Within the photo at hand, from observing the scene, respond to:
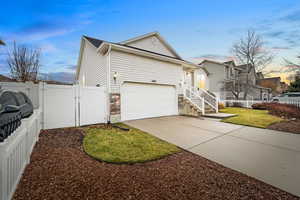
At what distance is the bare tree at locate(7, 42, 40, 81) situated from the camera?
33.5ft

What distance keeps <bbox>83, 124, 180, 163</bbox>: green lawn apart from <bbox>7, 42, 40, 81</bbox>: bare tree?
9.86m

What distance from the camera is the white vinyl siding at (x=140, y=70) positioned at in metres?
7.72

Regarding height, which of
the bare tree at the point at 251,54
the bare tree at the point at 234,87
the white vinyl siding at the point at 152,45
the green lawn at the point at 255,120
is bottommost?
the green lawn at the point at 255,120

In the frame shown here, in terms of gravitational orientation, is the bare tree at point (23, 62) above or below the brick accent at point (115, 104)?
above

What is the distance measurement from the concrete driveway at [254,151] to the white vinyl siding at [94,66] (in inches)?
205

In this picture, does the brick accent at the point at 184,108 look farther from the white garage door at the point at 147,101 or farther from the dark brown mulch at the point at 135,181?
the dark brown mulch at the point at 135,181

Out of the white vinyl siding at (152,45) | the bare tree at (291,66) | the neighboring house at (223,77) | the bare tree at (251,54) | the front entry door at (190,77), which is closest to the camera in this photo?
the bare tree at (291,66)

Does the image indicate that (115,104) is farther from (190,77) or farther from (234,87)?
(234,87)

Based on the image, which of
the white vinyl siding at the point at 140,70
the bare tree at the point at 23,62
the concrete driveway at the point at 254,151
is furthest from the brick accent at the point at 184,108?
the bare tree at the point at 23,62

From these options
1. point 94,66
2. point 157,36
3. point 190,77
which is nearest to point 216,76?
point 190,77

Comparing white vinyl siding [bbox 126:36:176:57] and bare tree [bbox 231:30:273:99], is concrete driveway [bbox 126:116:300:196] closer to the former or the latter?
white vinyl siding [bbox 126:36:176:57]

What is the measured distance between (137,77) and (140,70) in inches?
21.7

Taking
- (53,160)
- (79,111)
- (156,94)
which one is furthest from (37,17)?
(53,160)

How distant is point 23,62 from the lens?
10.4m
